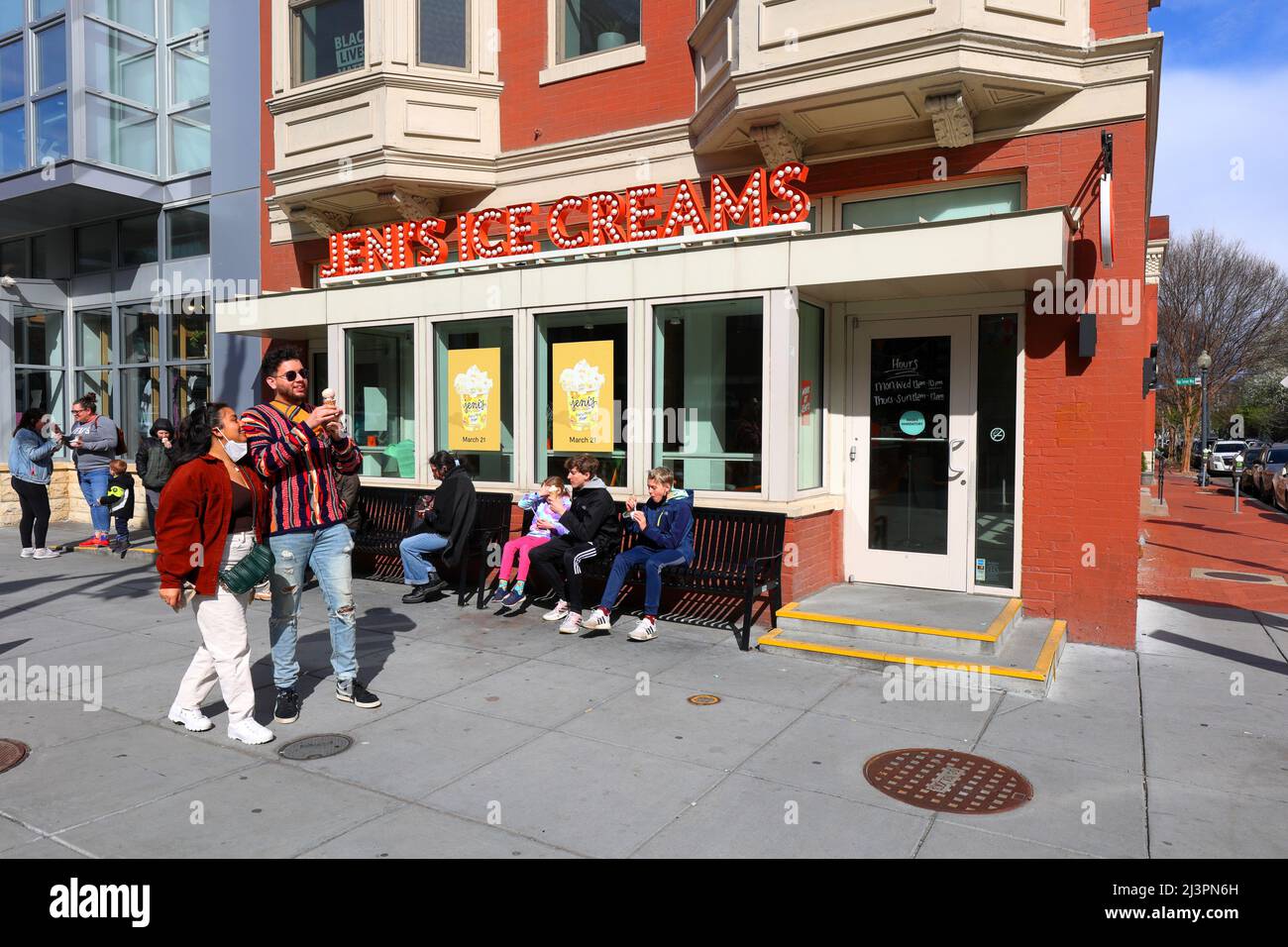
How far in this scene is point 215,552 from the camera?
4770mm

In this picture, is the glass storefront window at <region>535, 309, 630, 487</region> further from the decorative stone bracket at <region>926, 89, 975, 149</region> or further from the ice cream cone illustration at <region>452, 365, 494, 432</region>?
the decorative stone bracket at <region>926, 89, 975, 149</region>

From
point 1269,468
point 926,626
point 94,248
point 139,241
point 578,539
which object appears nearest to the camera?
point 926,626

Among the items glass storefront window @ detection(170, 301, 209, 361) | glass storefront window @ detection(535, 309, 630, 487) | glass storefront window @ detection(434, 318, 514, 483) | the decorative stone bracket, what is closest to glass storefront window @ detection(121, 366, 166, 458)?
glass storefront window @ detection(170, 301, 209, 361)

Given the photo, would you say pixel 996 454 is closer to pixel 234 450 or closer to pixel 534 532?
pixel 534 532

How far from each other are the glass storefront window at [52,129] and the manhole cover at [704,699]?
13.6 m

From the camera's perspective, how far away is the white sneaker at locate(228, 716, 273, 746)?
16.3 ft

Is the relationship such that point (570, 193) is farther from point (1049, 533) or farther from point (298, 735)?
point (298, 735)

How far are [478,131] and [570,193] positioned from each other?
5.22ft

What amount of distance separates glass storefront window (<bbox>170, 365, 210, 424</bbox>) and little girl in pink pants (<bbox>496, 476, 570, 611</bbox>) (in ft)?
25.5

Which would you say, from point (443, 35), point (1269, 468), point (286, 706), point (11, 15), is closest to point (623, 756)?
point (286, 706)

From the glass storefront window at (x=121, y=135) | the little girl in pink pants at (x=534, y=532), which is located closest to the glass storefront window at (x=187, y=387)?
the glass storefront window at (x=121, y=135)

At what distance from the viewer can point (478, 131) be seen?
10.9 metres

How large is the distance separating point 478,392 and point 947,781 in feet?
22.1

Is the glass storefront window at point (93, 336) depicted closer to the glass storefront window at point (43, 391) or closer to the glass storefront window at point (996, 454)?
the glass storefront window at point (43, 391)
